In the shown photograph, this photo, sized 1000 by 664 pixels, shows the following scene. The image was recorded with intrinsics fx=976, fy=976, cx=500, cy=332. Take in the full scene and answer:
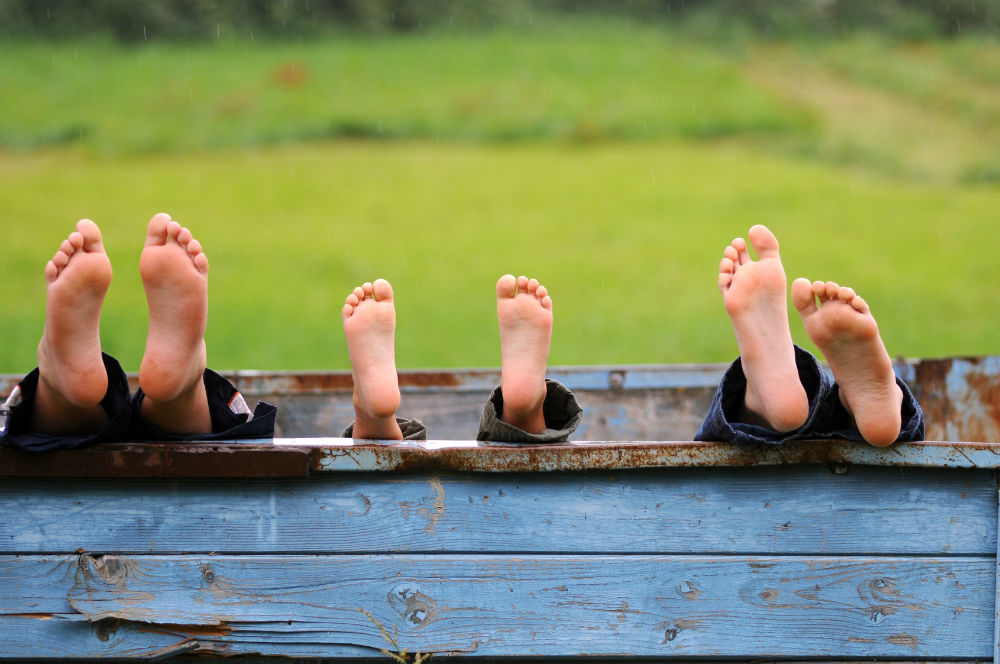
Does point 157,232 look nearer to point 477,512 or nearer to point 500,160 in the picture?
point 477,512

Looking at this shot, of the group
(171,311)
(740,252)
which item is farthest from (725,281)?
(171,311)

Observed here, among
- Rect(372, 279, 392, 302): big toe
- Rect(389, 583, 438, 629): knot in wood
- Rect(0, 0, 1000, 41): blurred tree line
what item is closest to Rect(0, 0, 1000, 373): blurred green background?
Rect(0, 0, 1000, 41): blurred tree line

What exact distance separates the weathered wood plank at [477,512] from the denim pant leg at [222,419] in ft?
0.61

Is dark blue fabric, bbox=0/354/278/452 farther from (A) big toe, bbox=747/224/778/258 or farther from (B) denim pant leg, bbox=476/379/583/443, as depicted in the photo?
(A) big toe, bbox=747/224/778/258

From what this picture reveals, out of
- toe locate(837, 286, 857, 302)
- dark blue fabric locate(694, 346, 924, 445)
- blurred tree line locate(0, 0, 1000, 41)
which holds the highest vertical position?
blurred tree line locate(0, 0, 1000, 41)

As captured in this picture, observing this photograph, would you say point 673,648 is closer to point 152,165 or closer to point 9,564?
point 9,564

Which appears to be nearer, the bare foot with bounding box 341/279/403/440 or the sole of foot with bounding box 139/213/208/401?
the sole of foot with bounding box 139/213/208/401

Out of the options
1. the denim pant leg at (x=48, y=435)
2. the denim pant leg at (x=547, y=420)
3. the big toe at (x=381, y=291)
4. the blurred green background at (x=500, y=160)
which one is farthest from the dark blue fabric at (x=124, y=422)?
the blurred green background at (x=500, y=160)

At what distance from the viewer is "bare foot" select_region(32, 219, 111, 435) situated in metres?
1.65

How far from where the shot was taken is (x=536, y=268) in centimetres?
965

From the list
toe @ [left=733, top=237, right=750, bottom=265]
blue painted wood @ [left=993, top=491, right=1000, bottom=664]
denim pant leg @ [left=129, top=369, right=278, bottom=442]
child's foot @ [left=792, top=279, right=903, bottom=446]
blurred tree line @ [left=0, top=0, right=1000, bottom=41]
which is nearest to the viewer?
blue painted wood @ [left=993, top=491, right=1000, bottom=664]

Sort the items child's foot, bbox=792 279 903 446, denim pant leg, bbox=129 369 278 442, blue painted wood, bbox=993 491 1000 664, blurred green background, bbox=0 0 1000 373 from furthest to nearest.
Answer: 1. blurred green background, bbox=0 0 1000 373
2. denim pant leg, bbox=129 369 278 442
3. child's foot, bbox=792 279 903 446
4. blue painted wood, bbox=993 491 1000 664

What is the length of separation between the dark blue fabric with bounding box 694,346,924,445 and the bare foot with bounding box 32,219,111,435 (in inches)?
41.7

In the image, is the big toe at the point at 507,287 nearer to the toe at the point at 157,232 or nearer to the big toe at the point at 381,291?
the big toe at the point at 381,291
